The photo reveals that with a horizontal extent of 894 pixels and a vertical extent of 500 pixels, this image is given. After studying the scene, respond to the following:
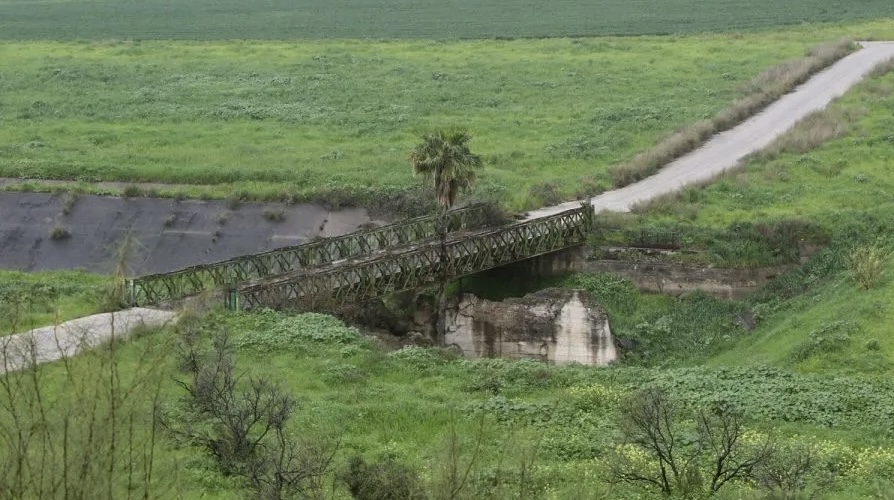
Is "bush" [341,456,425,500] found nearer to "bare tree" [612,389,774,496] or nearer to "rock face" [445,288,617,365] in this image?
"bare tree" [612,389,774,496]

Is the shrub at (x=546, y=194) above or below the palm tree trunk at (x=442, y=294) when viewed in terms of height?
above

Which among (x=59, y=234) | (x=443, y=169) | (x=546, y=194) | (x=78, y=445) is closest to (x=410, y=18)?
(x=546, y=194)

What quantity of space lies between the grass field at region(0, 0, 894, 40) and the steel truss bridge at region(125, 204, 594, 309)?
165 feet

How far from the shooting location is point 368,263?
35.0 m

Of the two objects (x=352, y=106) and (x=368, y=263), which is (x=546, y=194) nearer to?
(x=368, y=263)

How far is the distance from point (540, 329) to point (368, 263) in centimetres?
533

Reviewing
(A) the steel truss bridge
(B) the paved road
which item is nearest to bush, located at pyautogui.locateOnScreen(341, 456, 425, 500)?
(A) the steel truss bridge

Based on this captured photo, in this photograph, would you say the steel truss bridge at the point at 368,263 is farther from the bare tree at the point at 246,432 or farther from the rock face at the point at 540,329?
the bare tree at the point at 246,432

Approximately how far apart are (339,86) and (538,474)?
5049 centimetres

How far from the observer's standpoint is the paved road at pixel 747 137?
47188 mm

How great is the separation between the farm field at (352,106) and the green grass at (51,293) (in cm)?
949

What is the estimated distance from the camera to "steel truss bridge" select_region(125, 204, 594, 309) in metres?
34.1

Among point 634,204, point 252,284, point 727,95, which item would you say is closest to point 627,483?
point 252,284

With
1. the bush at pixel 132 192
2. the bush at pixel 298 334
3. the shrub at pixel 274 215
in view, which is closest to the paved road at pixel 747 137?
the shrub at pixel 274 215
